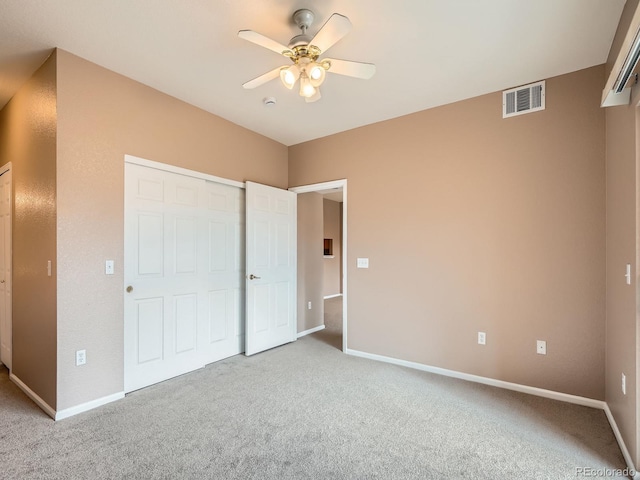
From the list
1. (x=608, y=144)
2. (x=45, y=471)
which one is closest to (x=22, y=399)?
(x=45, y=471)

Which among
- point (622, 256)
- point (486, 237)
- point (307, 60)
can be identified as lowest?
point (622, 256)

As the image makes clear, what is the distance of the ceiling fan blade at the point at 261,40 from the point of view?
1.77 metres

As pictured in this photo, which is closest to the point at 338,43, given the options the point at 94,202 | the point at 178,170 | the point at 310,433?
the point at 178,170

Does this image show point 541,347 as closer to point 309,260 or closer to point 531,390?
point 531,390

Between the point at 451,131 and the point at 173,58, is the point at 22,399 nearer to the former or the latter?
the point at 173,58

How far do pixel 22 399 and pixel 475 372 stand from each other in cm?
406

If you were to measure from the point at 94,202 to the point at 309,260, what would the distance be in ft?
9.52

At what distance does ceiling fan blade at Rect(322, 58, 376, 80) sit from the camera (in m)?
2.02

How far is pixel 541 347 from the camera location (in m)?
2.75

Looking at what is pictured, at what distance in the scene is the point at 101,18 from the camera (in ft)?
6.72

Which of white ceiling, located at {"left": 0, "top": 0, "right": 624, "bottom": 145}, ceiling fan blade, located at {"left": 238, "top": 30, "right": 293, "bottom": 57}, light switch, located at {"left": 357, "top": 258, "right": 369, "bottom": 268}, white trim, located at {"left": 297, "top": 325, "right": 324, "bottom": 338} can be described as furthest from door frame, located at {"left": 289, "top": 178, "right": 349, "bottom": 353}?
ceiling fan blade, located at {"left": 238, "top": 30, "right": 293, "bottom": 57}

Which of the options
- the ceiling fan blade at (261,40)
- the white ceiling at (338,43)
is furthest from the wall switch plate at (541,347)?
the ceiling fan blade at (261,40)

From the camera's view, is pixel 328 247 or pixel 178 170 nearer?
pixel 178 170

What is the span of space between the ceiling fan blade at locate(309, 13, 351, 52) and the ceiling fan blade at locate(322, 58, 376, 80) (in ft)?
0.55
